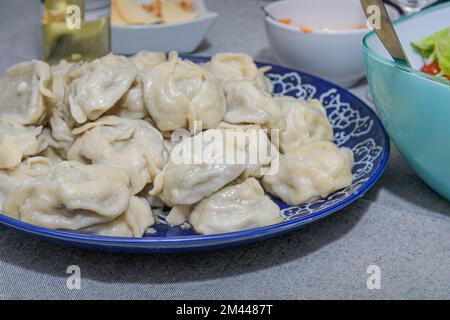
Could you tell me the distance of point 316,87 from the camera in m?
1.68

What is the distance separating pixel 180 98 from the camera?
1339 millimetres

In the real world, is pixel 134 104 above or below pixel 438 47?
below

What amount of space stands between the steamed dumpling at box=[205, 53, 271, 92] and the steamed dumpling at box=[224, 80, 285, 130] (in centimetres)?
10

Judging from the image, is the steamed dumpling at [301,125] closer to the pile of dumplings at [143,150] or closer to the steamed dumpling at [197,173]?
the pile of dumplings at [143,150]

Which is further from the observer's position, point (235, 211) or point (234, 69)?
point (234, 69)

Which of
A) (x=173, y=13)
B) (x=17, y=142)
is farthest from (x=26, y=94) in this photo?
(x=173, y=13)

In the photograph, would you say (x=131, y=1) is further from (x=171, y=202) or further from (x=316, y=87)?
(x=171, y=202)

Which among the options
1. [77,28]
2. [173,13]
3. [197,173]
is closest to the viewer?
[197,173]

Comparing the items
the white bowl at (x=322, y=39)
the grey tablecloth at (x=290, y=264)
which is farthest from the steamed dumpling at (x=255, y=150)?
the white bowl at (x=322, y=39)

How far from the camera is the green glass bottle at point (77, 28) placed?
1.77m

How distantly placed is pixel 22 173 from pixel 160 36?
0.85m

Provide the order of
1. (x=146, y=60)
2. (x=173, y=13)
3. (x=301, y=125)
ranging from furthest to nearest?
(x=173, y=13) < (x=146, y=60) < (x=301, y=125)

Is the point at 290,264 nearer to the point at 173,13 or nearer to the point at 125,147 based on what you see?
the point at 125,147

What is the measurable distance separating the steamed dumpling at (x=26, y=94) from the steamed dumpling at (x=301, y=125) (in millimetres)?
523
